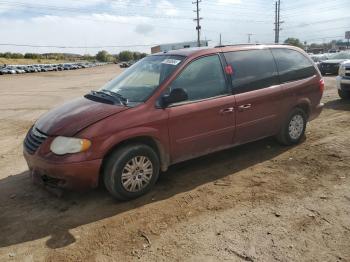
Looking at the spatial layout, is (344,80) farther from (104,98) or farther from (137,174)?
(137,174)

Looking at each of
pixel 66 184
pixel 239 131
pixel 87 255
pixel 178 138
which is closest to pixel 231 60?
pixel 239 131

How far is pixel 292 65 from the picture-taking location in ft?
20.0

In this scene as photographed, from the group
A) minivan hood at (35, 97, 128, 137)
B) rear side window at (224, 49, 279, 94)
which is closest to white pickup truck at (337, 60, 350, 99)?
rear side window at (224, 49, 279, 94)

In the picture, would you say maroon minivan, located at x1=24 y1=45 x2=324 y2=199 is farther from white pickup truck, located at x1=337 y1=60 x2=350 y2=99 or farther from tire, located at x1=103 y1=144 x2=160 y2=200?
white pickup truck, located at x1=337 y1=60 x2=350 y2=99

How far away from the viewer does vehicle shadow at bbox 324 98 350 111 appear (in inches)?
382

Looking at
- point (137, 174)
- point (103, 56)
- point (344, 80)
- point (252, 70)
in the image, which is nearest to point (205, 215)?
point (137, 174)

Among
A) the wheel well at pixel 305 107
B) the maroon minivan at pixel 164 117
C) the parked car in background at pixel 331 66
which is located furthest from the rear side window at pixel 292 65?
the parked car in background at pixel 331 66

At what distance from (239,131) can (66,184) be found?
8.44ft

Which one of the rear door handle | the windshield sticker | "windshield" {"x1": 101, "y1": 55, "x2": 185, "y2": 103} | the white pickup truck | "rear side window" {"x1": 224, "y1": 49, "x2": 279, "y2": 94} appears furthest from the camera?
the white pickup truck

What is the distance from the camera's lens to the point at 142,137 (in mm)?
4453

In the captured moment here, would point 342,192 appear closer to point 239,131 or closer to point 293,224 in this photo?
point 293,224

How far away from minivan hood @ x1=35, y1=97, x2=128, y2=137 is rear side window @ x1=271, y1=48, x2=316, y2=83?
2897mm

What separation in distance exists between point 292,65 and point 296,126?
1044 mm

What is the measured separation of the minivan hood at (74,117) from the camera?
417cm
